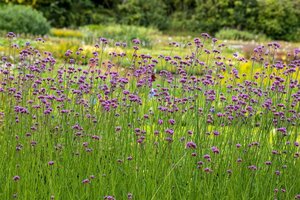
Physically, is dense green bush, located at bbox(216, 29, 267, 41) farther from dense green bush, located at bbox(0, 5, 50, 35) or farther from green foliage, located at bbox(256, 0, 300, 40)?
dense green bush, located at bbox(0, 5, 50, 35)

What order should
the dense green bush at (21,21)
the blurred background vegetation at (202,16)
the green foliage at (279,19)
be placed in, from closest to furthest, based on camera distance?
1. the dense green bush at (21,21)
2. the blurred background vegetation at (202,16)
3. the green foliage at (279,19)

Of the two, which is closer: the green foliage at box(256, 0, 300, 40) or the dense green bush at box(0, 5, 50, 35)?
the dense green bush at box(0, 5, 50, 35)

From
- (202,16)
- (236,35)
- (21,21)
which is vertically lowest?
(236,35)

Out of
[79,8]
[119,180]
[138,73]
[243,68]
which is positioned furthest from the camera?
[79,8]

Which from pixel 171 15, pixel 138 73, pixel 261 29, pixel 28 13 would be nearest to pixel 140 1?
pixel 171 15

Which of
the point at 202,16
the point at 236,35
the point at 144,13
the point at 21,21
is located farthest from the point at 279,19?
the point at 21,21

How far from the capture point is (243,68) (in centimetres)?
1031

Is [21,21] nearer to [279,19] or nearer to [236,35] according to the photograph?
[236,35]

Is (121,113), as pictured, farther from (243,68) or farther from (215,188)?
(243,68)

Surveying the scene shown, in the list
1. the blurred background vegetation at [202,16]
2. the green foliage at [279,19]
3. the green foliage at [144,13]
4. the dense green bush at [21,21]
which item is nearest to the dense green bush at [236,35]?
the blurred background vegetation at [202,16]

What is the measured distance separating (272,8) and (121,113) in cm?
1990

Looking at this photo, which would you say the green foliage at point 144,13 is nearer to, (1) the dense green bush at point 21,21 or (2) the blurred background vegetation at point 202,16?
(2) the blurred background vegetation at point 202,16

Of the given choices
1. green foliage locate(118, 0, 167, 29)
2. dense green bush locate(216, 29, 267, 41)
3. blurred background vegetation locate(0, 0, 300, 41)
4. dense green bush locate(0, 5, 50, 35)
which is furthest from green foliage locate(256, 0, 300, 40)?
dense green bush locate(0, 5, 50, 35)

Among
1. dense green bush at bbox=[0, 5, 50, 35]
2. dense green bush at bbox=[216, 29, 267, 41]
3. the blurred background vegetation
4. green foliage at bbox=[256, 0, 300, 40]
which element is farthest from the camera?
green foliage at bbox=[256, 0, 300, 40]
